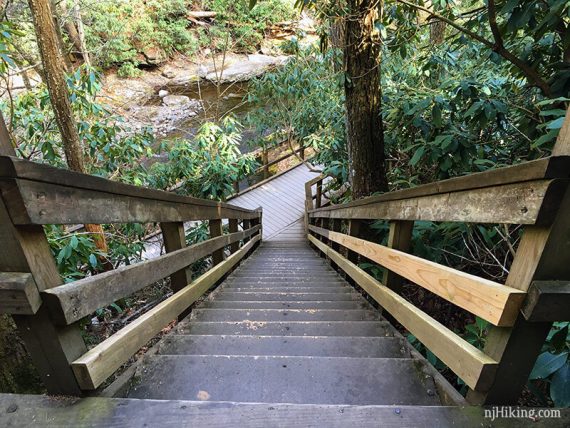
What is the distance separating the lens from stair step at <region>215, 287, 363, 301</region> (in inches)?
97.3

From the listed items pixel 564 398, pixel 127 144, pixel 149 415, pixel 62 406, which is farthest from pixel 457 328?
pixel 127 144

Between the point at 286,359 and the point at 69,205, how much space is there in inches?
38.3

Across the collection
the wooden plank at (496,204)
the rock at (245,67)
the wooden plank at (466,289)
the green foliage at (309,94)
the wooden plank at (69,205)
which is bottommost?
the wooden plank at (466,289)

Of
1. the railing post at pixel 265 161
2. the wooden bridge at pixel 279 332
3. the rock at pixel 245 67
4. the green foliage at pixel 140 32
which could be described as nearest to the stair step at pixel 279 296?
the wooden bridge at pixel 279 332

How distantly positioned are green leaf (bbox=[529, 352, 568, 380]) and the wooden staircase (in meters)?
0.31

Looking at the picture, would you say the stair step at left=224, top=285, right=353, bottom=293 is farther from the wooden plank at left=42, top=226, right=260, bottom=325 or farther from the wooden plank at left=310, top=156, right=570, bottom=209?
the wooden plank at left=310, top=156, right=570, bottom=209

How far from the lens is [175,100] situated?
13.8m

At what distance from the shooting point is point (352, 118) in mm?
3182

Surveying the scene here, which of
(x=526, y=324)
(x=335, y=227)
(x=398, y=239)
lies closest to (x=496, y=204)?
(x=526, y=324)

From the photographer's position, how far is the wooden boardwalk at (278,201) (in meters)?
8.42

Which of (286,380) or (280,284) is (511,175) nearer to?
(286,380)

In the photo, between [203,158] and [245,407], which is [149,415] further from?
[203,158]

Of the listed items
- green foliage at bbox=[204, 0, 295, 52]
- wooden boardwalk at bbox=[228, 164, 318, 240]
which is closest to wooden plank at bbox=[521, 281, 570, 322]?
wooden boardwalk at bbox=[228, 164, 318, 240]

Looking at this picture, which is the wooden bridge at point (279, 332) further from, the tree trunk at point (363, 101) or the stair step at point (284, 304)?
the tree trunk at point (363, 101)
